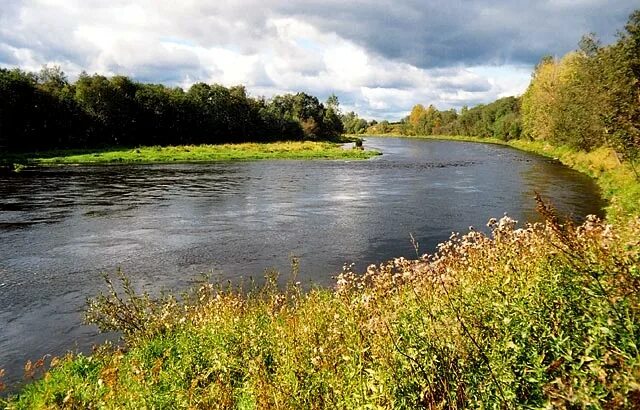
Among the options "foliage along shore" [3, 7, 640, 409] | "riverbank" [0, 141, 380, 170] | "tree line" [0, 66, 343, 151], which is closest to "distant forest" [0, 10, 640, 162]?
"tree line" [0, 66, 343, 151]

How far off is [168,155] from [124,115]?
1009 inches

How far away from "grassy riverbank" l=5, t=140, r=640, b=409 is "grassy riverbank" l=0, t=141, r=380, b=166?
5896 cm

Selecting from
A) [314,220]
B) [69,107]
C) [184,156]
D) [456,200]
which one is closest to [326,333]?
[314,220]

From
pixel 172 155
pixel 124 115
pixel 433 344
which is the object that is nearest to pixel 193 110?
pixel 124 115

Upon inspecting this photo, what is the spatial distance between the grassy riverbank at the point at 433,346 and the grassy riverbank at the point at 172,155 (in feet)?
193

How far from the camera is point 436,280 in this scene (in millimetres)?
8602

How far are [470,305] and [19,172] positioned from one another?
56.1 metres

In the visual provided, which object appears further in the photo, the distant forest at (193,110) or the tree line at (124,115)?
the tree line at (124,115)

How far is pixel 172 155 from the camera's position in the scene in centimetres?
7119

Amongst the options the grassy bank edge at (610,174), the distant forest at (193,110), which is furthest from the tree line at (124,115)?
the grassy bank edge at (610,174)

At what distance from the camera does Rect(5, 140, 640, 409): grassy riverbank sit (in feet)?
14.1

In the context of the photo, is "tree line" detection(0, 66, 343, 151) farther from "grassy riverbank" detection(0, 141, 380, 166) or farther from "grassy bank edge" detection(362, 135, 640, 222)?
"grassy bank edge" detection(362, 135, 640, 222)

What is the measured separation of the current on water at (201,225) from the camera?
15367mm

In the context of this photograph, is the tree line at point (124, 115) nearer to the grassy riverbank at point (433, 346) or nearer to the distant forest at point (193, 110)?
the distant forest at point (193, 110)
